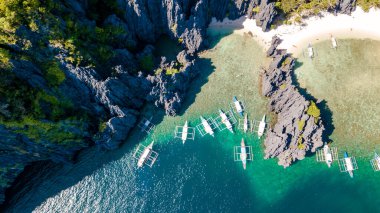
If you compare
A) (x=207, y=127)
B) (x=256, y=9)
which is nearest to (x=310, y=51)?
(x=256, y=9)

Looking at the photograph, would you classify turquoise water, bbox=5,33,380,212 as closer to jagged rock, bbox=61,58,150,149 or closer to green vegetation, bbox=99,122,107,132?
jagged rock, bbox=61,58,150,149

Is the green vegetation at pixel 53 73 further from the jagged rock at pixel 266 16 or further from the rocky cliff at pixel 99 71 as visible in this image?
the jagged rock at pixel 266 16

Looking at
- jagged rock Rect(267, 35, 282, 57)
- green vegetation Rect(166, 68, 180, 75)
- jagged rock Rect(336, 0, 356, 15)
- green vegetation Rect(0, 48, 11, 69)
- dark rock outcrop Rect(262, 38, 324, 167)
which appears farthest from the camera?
jagged rock Rect(336, 0, 356, 15)

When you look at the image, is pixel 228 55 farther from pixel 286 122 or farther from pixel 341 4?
pixel 341 4

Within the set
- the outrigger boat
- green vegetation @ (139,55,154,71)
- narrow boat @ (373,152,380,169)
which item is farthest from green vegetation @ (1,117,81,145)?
narrow boat @ (373,152,380,169)

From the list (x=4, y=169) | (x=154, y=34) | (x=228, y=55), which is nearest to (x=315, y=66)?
(x=228, y=55)

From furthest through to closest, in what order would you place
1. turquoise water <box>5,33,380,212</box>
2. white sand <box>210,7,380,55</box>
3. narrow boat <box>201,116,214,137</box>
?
1. white sand <box>210,7,380,55</box>
2. narrow boat <box>201,116,214,137</box>
3. turquoise water <box>5,33,380,212</box>

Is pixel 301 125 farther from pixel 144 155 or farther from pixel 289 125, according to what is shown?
pixel 144 155
